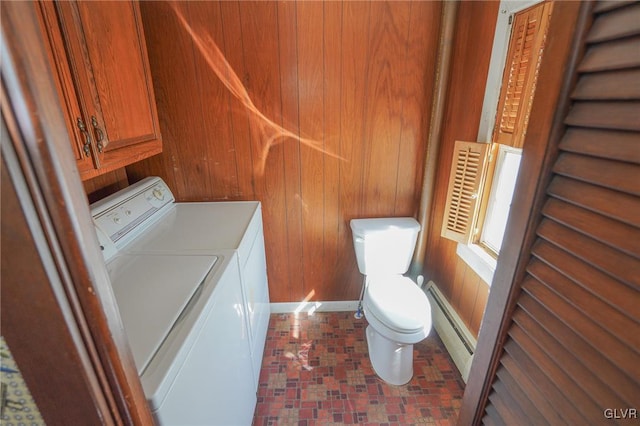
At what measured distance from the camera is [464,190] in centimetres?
160

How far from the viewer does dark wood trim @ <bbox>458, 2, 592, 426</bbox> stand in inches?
20.1

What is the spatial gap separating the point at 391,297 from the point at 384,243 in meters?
0.35

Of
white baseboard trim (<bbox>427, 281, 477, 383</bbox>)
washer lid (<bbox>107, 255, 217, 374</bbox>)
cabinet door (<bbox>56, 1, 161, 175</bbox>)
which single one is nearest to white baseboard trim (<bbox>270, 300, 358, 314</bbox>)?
white baseboard trim (<bbox>427, 281, 477, 383</bbox>)

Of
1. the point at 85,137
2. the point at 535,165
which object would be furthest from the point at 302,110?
the point at 535,165

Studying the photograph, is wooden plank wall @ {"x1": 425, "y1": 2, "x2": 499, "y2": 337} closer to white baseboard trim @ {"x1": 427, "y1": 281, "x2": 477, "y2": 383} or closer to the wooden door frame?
white baseboard trim @ {"x1": 427, "y1": 281, "x2": 477, "y2": 383}

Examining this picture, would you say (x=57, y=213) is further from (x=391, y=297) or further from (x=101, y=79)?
(x=391, y=297)

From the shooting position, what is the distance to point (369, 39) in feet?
5.36

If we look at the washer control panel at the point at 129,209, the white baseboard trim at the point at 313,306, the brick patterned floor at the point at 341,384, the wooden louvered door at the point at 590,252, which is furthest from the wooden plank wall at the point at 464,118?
the washer control panel at the point at 129,209

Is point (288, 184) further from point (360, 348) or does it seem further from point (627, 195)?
point (627, 195)

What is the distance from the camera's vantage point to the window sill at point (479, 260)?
1419 millimetres

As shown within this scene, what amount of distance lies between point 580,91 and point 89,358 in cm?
86

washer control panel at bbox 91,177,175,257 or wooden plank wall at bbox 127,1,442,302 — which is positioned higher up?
wooden plank wall at bbox 127,1,442,302

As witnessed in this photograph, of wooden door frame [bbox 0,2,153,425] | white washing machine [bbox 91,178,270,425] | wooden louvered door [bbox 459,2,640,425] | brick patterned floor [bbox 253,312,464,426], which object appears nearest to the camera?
wooden door frame [bbox 0,2,153,425]

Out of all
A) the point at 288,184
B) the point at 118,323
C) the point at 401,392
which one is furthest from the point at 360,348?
the point at 118,323
